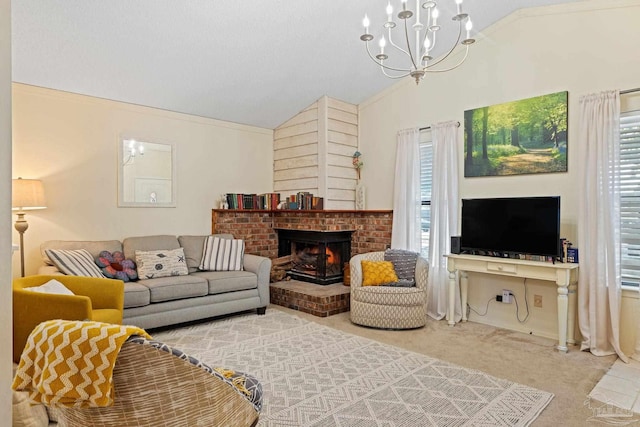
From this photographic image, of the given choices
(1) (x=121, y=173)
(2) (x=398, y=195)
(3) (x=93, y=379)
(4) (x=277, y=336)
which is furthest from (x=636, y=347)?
(1) (x=121, y=173)

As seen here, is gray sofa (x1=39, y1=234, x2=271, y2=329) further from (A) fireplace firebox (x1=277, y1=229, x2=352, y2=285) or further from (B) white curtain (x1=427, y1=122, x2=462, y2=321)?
(B) white curtain (x1=427, y1=122, x2=462, y2=321)

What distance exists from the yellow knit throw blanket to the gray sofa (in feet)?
8.39

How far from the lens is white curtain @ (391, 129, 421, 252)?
4.91 metres

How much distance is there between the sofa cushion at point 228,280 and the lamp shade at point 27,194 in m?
1.67

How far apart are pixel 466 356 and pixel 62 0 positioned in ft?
14.3

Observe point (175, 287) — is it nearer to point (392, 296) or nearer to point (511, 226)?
point (392, 296)

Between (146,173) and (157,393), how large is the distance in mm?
4032

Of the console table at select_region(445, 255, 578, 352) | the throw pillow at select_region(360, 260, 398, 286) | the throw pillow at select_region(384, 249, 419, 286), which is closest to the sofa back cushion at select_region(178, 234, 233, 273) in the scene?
the throw pillow at select_region(360, 260, 398, 286)

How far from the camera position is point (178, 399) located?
54.6 inches

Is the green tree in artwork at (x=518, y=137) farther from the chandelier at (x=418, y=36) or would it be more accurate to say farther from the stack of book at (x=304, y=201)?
the stack of book at (x=304, y=201)

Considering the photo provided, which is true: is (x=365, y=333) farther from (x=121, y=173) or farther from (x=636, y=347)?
(x=121, y=173)

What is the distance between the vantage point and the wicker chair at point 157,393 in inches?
50.1

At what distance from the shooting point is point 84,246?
4113 mm

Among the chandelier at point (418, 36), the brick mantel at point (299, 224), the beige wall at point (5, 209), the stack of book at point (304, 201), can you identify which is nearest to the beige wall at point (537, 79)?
the chandelier at point (418, 36)
